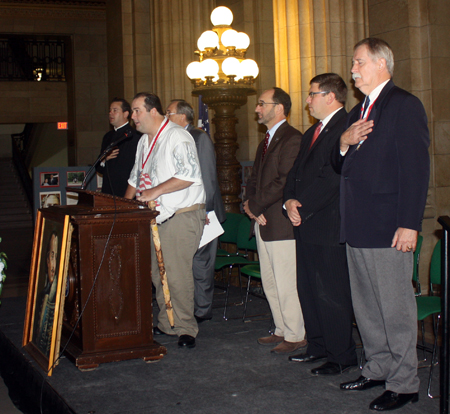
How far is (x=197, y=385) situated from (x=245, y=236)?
97.6 inches

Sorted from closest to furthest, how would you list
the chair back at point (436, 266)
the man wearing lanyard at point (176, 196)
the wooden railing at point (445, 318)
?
the wooden railing at point (445, 318) → the chair back at point (436, 266) → the man wearing lanyard at point (176, 196)

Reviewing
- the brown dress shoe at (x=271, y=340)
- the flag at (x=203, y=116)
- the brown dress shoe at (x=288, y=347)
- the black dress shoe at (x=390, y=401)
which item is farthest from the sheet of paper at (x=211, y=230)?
the flag at (x=203, y=116)

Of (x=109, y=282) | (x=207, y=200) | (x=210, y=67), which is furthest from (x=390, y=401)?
(x=210, y=67)

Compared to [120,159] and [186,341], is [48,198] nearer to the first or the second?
[120,159]

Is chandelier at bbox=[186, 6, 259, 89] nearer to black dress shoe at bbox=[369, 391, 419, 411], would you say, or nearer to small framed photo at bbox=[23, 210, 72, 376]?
small framed photo at bbox=[23, 210, 72, 376]

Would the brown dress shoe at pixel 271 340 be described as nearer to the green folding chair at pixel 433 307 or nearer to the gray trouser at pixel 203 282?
the gray trouser at pixel 203 282

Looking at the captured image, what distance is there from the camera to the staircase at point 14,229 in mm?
7850

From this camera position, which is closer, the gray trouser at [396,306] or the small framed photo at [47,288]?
the gray trouser at [396,306]

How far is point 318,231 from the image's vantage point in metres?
3.67

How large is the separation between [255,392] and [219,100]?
4306 mm

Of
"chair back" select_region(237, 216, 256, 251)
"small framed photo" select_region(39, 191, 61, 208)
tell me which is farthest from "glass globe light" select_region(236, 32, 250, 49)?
"small framed photo" select_region(39, 191, 61, 208)

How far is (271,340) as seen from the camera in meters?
4.27

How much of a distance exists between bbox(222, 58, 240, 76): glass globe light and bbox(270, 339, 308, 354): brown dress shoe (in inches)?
145

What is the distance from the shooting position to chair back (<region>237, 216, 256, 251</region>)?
18.7 feet
